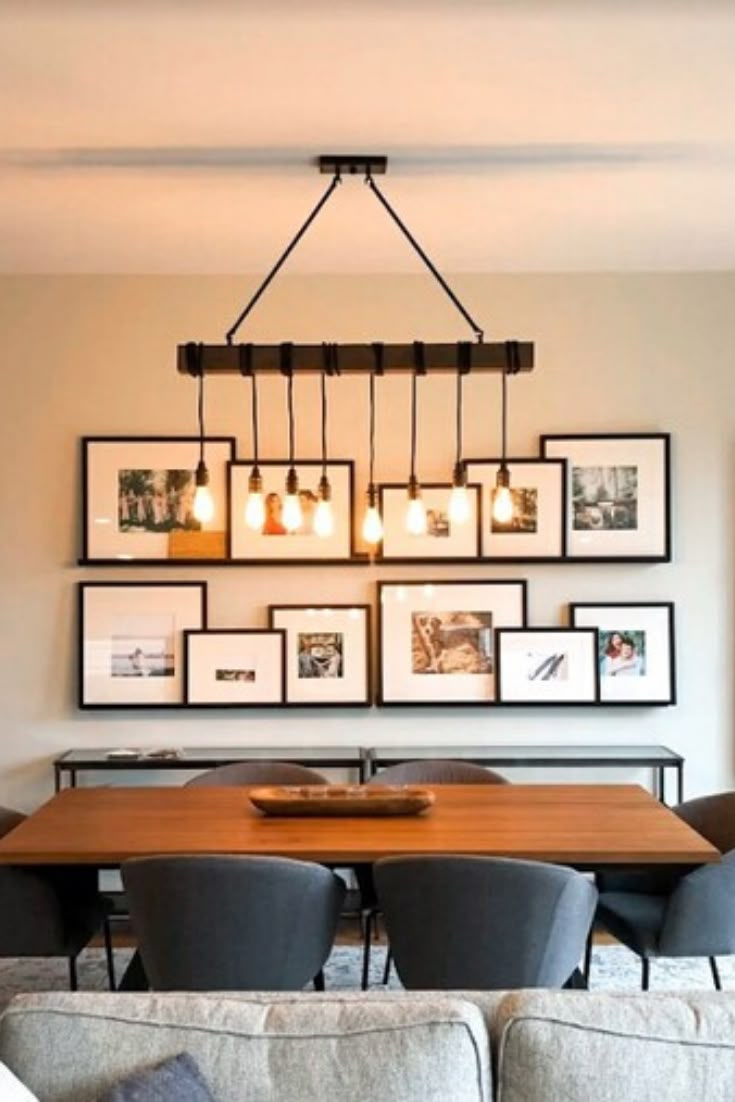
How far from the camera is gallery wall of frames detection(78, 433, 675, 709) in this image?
4.50m

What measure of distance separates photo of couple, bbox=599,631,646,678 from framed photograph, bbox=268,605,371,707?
1.01m

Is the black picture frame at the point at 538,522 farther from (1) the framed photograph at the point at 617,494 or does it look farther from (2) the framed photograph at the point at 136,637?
(2) the framed photograph at the point at 136,637

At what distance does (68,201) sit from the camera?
3.65 meters

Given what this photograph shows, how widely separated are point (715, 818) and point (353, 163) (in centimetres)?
236

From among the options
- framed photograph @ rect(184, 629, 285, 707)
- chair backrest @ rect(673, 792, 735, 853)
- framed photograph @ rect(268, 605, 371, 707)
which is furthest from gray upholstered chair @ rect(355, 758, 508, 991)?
framed photograph @ rect(184, 629, 285, 707)

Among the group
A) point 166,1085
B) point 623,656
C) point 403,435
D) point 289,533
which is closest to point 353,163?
point 403,435

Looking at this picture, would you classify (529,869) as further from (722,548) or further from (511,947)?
(722,548)

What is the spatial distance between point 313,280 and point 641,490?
166 cm

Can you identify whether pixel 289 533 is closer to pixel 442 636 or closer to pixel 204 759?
pixel 442 636

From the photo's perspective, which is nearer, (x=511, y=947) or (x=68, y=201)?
(x=511, y=947)

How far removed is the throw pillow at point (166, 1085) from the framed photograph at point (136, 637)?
2.95 meters

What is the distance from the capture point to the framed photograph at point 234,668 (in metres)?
4.51

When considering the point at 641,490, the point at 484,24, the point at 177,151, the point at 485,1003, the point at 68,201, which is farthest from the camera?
the point at 641,490

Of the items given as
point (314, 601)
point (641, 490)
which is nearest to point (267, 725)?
point (314, 601)
